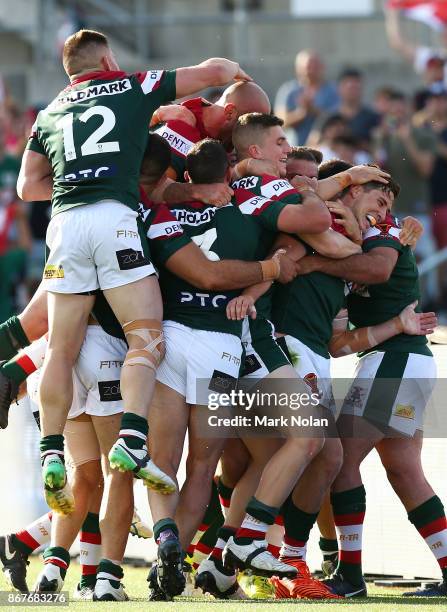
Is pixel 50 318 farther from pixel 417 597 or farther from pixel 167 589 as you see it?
pixel 417 597

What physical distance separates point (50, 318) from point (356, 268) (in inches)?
68.6

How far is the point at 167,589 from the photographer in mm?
6512

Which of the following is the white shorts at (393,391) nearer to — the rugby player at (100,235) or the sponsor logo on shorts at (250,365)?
the sponsor logo on shorts at (250,365)

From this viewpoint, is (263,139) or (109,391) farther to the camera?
(263,139)

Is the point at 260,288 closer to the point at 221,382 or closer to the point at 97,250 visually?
the point at 221,382

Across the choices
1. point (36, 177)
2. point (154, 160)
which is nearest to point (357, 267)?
point (154, 160)

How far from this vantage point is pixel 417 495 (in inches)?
298

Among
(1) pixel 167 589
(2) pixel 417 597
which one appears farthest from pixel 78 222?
(2) pixel 417 597

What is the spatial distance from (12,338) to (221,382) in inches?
56.7

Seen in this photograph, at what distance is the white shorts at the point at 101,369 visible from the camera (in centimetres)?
723

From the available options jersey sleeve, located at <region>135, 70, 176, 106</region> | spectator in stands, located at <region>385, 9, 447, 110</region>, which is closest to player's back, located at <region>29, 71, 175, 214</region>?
jersey sleeve, located at <region>135, 70, 176, 106</region>

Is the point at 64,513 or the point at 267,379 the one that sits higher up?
the point at 267,379

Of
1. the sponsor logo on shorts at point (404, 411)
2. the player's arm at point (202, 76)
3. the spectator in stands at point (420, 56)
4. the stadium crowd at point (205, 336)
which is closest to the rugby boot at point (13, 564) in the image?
the stadium crowd at point (205, 336)

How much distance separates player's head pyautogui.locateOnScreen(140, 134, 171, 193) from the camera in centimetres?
739
